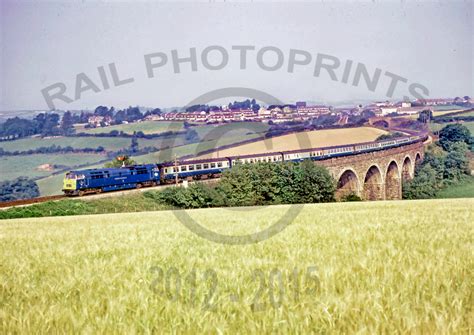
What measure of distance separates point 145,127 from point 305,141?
1900 inches

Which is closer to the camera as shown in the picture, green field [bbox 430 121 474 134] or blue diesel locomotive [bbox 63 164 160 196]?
blue diesel locomotive [bbox 63 164 160 196]

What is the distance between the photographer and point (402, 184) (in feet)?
333

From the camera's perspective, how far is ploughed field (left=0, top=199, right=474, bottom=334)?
4125 mm

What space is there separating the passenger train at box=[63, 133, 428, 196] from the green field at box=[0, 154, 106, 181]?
53.6m

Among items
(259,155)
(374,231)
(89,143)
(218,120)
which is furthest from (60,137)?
(374,231)

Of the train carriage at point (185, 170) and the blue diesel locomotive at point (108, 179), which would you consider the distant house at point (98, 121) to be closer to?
the train carriage at point (185, 170)

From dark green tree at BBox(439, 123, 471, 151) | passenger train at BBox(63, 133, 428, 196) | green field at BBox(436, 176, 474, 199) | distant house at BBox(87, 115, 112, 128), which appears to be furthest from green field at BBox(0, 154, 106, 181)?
dark green tree at BBox(439, 123, 471, 151)

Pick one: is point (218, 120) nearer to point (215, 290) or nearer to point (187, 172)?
point (187, 172)

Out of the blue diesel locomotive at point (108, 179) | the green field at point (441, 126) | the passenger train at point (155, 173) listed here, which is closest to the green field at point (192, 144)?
the passenger train at point (155, 173)

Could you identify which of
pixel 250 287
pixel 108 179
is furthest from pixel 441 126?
pixel 250 287

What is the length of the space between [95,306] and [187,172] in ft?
177

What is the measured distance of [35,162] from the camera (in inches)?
4550

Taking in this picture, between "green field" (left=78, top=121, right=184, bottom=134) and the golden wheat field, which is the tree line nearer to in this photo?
the golden wheat field

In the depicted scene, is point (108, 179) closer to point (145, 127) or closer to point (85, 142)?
point (85, 142)
